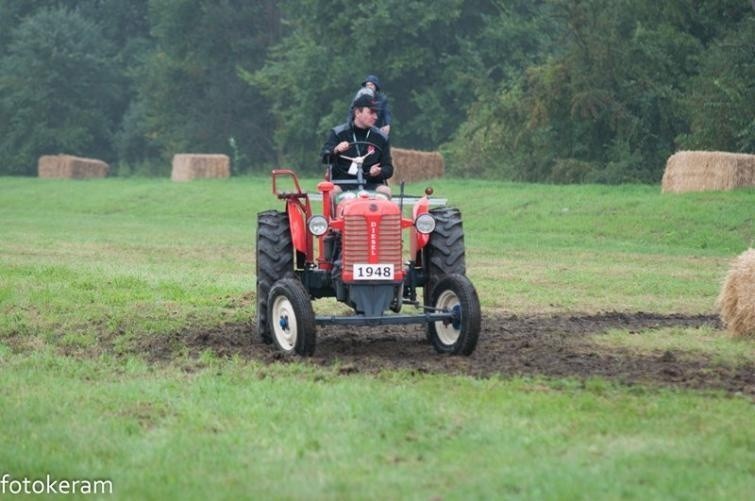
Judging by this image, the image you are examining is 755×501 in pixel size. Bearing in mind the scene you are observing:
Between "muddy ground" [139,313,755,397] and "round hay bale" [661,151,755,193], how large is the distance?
15830 millimetres

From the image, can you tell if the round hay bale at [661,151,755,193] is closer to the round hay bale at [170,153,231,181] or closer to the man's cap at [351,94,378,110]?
the man's cap at [351,94,378,110]

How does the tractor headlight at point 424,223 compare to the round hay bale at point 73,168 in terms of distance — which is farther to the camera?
the round hay bale at point 73,168

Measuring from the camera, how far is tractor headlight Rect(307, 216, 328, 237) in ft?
40.2

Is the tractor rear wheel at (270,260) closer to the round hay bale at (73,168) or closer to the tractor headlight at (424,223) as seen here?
the tractor headlight at (424,223)

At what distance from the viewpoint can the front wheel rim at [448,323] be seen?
12187 mm

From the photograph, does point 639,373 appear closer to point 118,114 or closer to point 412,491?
point 412,491

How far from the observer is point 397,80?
186 feet

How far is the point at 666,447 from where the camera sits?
8.16 m

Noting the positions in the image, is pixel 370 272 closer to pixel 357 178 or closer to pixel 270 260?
pixel 270 260

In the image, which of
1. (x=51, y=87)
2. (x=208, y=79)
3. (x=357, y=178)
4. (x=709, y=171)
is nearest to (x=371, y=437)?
(x=357, y=178)

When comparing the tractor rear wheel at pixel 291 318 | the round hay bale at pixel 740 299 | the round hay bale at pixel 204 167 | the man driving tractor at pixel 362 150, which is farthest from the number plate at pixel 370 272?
the round hay bale at pixel 204 167

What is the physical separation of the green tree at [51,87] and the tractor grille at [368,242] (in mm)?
57395

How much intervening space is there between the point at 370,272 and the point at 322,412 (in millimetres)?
2991

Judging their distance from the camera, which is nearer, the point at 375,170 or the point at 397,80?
the point at 375,170
